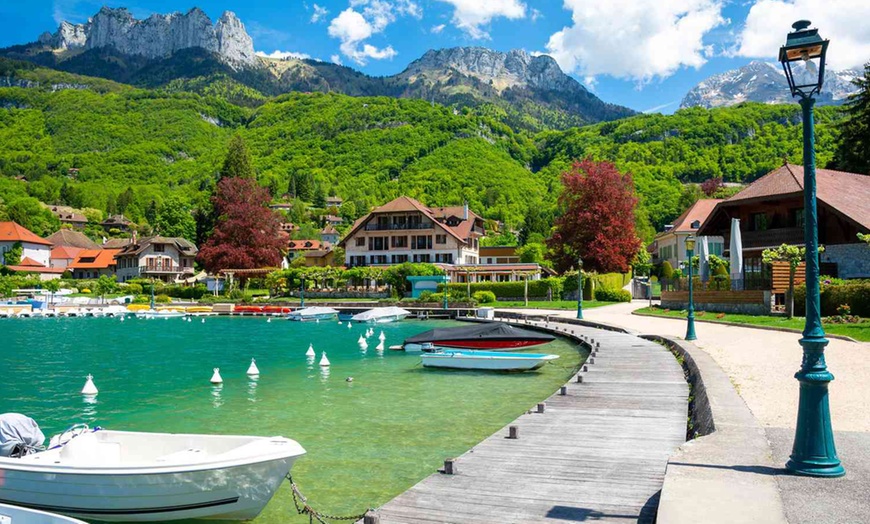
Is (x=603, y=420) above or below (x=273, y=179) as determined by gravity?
below

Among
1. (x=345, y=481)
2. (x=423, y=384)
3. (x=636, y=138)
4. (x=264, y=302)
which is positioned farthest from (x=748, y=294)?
(x=636, y=138)

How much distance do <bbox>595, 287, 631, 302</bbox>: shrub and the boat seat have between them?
55.3 meters

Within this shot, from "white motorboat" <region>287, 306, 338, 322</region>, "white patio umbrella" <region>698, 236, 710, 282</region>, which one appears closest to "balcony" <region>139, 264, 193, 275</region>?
"white motorboat" <region>287, 306, 338, 322</region>

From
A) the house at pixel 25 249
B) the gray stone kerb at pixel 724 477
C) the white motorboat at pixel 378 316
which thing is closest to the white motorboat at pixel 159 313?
the white motorboat at pixel 378 316

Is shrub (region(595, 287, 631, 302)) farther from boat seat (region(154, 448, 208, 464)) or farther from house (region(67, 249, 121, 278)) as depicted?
house (region(67, 249, 121, 278))

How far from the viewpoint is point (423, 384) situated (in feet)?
71.4

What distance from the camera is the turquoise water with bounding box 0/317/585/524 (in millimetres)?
11695

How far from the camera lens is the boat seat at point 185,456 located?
9117 mm

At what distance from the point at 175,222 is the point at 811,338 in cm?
13638

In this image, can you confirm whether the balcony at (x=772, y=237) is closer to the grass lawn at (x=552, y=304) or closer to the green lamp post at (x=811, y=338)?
the grass lawn at (x=552, y=304)

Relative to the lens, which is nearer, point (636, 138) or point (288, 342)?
point (288, 342)

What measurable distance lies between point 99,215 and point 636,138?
5516 inches

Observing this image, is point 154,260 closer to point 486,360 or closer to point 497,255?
point 497,255

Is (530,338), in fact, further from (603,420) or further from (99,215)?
(99,215)
